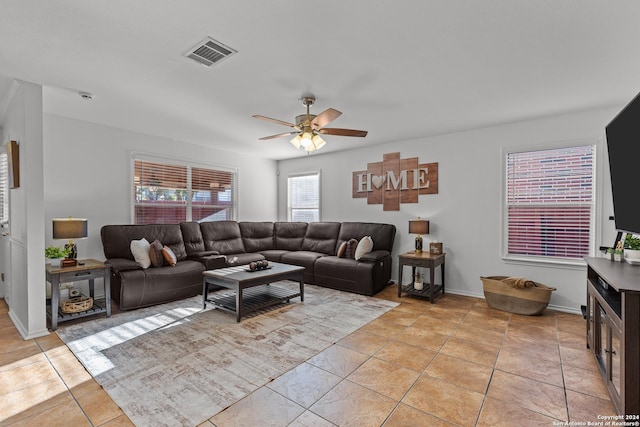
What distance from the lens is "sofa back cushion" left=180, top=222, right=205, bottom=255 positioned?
16.4 ft

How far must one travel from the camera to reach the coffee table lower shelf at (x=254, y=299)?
364cm

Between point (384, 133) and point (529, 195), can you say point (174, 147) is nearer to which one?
point (384, 133)

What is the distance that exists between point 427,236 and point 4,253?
612cm

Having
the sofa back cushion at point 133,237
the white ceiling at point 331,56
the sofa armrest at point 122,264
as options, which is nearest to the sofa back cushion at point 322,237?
the sofa back cushion at point 133,237

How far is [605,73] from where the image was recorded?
2.70 metres

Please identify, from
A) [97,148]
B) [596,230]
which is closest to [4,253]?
[97,148]

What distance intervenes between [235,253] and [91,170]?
2.52 meters

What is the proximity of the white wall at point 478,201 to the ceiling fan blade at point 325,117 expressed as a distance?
1.96 m

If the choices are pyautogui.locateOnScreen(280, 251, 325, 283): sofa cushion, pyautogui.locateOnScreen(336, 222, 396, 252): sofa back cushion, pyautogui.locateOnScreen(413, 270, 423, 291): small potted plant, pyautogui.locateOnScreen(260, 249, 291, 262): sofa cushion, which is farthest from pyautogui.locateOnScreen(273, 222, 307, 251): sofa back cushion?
pyautogui.locateOnScreen(413, 270, 423, 291): small potted plant

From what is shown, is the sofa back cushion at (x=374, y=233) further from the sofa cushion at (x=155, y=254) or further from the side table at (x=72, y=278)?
the side table at (x=72, y=278)

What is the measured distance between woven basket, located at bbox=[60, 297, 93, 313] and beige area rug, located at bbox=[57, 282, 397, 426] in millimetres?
190

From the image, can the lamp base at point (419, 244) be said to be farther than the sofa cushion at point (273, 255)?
No

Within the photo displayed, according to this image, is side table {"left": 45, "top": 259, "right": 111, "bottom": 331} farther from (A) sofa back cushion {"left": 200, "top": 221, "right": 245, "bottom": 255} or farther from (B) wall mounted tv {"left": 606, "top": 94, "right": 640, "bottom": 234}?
(B) wall mounted tv {"left": 606, "top": 94, "right": 640, "bottom": 234}

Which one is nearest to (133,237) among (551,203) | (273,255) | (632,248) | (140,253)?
(140,253)
